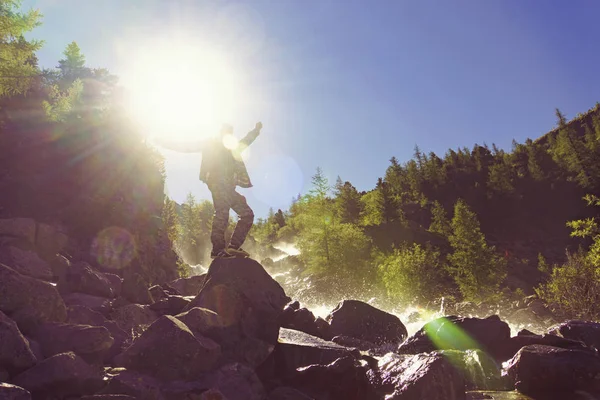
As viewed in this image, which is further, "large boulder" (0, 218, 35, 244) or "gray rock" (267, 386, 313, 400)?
"large boulder" (0, 218, 35, 244)

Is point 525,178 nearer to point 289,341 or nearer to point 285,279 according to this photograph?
point 285,279

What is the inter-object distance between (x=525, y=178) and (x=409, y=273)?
79.3 m

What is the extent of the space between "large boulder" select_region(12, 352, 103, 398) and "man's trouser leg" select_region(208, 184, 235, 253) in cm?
419

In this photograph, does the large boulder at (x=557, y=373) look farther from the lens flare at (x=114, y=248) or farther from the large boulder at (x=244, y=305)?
the lens flare at (x=114, y=248)

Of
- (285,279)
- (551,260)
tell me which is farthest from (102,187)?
(551,260)

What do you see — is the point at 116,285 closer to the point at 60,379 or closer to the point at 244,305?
the point at 244,305

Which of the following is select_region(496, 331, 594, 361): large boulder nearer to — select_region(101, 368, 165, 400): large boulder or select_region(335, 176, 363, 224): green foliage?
select_region(101, 368, 165, 400): large boulder

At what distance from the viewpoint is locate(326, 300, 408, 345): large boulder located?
13.7 meters

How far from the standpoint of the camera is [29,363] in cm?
599

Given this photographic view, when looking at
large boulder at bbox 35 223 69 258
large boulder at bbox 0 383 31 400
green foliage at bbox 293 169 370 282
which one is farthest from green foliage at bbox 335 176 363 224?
large boulder at bbox 0 383 31 400

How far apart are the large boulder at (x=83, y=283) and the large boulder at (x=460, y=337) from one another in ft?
33.4

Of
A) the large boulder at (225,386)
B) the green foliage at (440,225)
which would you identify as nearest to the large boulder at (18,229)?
the large boulder at (225,386)

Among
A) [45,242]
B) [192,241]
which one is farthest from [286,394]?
[192,241]

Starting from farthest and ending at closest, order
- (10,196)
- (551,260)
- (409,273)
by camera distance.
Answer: (551,260), (409,273), (10,196)
